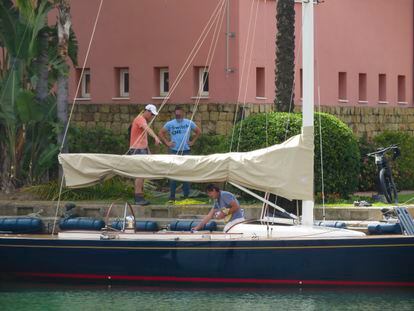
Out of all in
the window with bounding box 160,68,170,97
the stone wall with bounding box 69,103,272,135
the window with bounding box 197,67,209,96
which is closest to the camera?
the stone wall with bounding box 69,103,272,135

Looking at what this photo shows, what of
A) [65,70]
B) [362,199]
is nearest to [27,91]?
[65,70]

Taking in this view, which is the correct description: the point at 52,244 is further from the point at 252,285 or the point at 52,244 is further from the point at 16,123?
the point at 16,123

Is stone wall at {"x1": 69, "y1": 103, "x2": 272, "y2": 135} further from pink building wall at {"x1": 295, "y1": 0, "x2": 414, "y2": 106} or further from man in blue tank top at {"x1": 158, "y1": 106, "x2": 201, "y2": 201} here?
man in blue tank top at {"x1": 158, "y1": 106, "x2": 201, "y2": 201}

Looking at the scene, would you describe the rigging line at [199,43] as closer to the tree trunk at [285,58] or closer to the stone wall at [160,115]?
the stone wall at [160,115]

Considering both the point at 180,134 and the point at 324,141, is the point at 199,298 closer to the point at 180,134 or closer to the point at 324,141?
the point at 324,141

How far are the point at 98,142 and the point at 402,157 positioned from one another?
7.91 meters

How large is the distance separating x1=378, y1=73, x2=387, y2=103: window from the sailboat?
17.2 m

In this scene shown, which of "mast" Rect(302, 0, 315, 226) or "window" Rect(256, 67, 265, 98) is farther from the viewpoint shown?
"window" Rect(256, 67, 265, 98)

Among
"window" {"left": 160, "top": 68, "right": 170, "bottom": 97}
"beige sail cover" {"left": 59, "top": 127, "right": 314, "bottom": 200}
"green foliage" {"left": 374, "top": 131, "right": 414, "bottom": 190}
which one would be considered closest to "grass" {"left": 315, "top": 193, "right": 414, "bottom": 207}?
"green foliage" {"left": 374, "top": 131, "right": 414, "bottom": 190}

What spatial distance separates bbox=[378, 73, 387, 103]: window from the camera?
137 ft

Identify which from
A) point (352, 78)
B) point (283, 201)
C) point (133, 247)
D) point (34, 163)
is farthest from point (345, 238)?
point (352, 78)

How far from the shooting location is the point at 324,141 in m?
30.0

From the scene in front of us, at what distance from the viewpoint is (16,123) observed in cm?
3253

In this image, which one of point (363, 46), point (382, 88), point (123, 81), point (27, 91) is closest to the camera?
point (27, 91)
